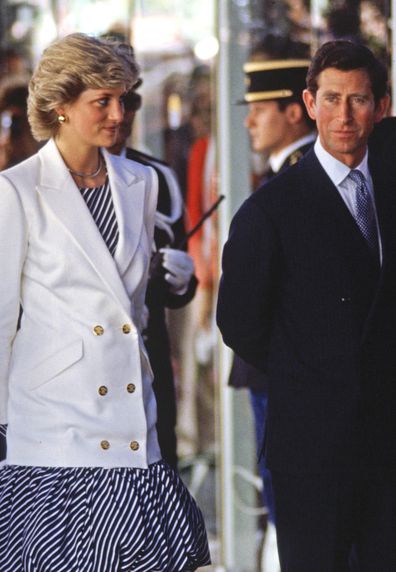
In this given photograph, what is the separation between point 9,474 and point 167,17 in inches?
199

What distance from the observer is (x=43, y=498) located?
3.89 metres

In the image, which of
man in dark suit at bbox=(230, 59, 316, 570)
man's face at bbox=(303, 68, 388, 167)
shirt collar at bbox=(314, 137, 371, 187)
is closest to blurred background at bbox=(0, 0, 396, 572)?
man in dark suit at bbox=(230, 59, 316, 570)

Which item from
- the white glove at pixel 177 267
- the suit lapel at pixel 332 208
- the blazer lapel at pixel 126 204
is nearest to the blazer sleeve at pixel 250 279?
the suit lapel at pixel 332 208

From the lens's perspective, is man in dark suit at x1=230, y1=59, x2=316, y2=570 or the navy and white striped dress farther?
man in dark suit at x1=230, y1=59, x2=316, y2=570

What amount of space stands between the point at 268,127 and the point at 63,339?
1712mm

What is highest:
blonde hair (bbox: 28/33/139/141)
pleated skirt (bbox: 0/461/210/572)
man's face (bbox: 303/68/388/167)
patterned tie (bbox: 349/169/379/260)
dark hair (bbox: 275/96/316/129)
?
dark hair (bbox: 275/96/316/129)

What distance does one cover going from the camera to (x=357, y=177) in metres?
4.02

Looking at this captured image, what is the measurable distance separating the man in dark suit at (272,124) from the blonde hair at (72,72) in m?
1.36

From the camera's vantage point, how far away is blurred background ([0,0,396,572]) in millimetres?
5938

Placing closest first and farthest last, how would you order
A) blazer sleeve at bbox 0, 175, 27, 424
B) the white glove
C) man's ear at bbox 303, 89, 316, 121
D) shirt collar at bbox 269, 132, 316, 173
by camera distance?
blazer sleeve at bbox 0, 175, 27, 424, man's ear at bbox 303, 89, 316, 121, the white glove, shirt collar at bbox 269, 132, 316, 173

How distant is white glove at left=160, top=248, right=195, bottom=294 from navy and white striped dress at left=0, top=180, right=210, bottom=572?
2.97 feet

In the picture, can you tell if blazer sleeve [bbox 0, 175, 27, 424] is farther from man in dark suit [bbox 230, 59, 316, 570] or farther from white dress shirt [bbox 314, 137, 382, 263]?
man in dark suit [bbox 230, 59, 316, 570]

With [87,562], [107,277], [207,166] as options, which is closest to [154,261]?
[107,277]

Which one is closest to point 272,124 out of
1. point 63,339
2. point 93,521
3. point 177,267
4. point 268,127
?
point 268,127
